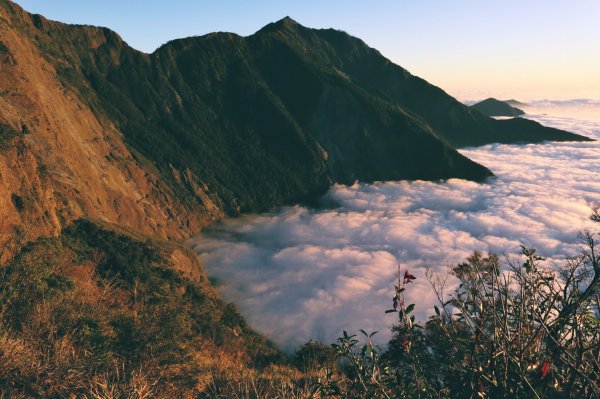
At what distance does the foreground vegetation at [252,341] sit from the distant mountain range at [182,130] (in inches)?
483

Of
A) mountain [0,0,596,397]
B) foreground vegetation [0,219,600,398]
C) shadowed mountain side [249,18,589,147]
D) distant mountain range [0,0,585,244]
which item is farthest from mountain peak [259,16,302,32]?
foreground vegetation [0,219,600,398]

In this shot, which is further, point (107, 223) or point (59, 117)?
point (59, 117)

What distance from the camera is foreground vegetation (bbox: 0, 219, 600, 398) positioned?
931 cm

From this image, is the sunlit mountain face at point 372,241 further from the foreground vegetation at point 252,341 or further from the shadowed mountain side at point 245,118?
the foreground vegetation at point 252,341

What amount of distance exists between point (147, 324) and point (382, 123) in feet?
375

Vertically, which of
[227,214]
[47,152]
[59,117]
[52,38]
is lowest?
[227,214]

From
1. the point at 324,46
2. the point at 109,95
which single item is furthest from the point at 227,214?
the point at 324,46

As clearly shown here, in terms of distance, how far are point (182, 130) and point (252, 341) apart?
6883cm

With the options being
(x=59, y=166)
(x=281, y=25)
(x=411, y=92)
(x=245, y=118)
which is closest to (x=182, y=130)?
(x=245, y=118)

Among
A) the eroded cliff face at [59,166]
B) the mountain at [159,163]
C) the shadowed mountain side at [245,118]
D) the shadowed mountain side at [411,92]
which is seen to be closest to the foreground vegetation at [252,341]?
the mountain at [159,163]

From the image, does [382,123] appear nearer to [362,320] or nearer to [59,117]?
[362,320]

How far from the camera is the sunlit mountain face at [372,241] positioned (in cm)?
6150

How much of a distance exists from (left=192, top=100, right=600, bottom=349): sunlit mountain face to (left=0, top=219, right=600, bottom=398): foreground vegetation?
627 inches

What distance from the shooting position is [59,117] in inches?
2323
